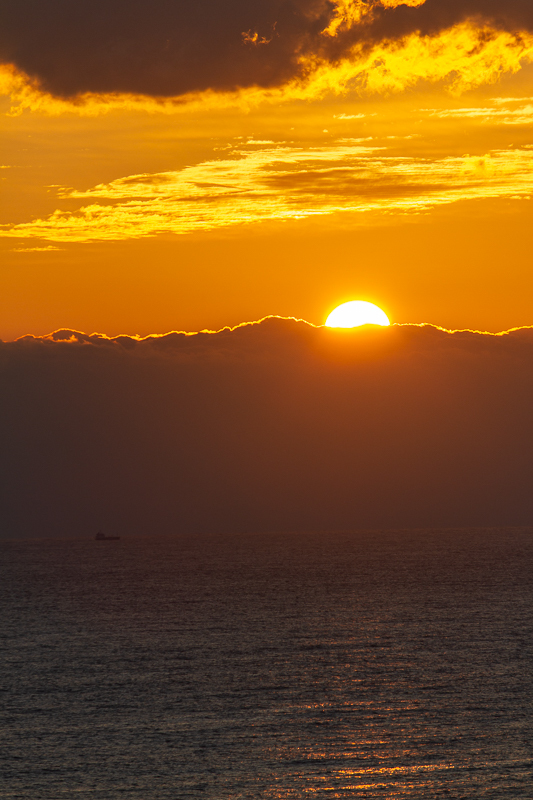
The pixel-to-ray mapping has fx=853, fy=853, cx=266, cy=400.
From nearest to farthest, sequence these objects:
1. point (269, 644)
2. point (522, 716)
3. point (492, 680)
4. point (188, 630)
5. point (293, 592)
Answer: point (522, 716) < point (492, 680) < point (269, 644) < point (188, 630) < point (293, 592)

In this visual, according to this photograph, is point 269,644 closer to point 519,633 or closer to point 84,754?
point 519,633

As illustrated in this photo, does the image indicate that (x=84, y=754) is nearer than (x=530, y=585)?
Yes

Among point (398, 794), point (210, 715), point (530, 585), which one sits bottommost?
point (530, 585)

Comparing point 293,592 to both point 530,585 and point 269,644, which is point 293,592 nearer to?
point 530,585

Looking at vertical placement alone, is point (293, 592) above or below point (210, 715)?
below

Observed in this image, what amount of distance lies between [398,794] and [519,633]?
7544 cm

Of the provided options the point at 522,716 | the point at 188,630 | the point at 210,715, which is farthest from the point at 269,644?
the point at 522,716

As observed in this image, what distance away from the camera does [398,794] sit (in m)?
42.8

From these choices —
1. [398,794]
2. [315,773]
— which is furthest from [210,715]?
[398,794]

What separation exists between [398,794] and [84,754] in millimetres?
20490

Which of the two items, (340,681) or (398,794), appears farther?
(340,681)

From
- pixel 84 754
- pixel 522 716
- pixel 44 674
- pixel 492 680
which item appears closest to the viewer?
pixel 84 754

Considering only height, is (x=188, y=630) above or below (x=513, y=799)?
below

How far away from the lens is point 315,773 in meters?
47.5
